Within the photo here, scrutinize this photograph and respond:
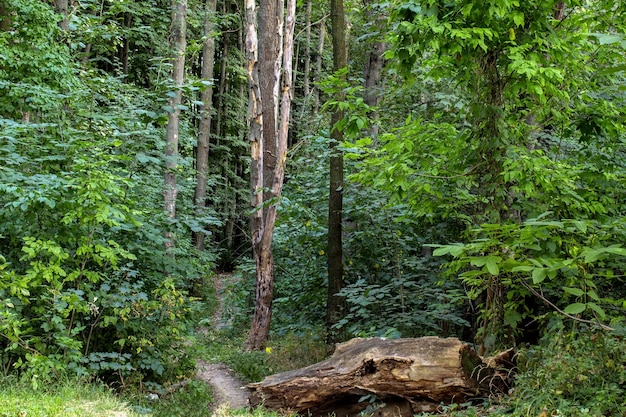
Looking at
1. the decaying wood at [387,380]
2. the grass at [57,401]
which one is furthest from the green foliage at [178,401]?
the decaying wood at [387,380]

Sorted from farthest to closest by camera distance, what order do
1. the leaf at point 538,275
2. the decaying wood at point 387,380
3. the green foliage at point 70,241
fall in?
the green foliage at point 70,241
the decaying wood at point 387,380
the leaf at point 538,275

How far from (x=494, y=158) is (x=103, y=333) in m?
5.91

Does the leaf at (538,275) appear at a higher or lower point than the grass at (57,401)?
higher

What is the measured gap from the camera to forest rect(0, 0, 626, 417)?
4.93 m

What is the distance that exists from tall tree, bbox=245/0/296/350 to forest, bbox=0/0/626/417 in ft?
0.14

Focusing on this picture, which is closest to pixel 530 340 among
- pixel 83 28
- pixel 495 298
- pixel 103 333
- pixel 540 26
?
pixel 495 298

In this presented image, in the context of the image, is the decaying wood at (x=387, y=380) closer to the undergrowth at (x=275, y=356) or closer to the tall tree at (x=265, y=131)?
the undergrowth at (x=275, y=356)

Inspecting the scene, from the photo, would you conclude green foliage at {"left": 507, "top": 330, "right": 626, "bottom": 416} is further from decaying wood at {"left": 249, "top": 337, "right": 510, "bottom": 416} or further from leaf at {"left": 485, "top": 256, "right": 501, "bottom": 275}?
leaf at {"left": 485, "top": 256, "right": 501, "bottom": 275}

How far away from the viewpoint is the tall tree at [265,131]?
10.9 metres

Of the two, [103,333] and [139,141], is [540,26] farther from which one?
[103,333]

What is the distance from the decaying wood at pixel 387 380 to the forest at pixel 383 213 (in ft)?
0.84

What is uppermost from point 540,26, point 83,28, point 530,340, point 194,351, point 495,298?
point 83,28

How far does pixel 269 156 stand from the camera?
37.3 feet

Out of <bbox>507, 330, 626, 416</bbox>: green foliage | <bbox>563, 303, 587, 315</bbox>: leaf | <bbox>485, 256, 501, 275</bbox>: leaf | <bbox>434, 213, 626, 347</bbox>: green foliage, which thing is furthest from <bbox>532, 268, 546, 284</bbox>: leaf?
<bbox>507, 330, 626, 416</bbox>: green foliage
